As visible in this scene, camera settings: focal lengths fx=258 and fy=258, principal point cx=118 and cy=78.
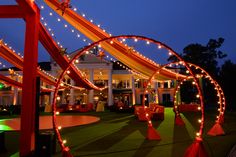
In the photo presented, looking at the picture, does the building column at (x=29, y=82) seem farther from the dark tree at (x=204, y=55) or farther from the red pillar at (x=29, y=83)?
the dark tree at (x=204, y=55)

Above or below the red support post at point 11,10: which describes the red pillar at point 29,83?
below

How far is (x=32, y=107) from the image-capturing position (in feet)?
21.1

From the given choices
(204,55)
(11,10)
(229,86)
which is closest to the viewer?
(11,10)

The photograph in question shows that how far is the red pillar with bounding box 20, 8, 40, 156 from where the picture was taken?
20.8 ft

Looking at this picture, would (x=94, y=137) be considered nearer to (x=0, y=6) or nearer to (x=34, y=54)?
(x=34, y=54)

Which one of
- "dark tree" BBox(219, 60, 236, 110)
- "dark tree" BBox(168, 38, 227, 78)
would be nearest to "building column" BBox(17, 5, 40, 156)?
"dark tree" BBox(219, 60, 236, 110)

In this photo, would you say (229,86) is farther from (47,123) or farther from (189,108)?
(47,123)

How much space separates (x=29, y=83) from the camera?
6.46 meters

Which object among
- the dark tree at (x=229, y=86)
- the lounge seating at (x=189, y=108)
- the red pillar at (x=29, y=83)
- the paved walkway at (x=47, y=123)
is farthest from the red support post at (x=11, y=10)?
the dark tree at (x=229, y=86)

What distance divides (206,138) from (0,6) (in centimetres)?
721

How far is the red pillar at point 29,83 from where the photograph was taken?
20.8ft

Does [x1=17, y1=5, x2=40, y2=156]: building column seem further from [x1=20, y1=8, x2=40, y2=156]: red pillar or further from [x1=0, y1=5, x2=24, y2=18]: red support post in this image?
[x1=0, y1=5, x2=24, y2=18]: red support post

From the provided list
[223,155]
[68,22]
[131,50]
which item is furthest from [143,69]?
[223,155]

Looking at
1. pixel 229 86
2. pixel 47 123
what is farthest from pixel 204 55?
pixel 47 123
